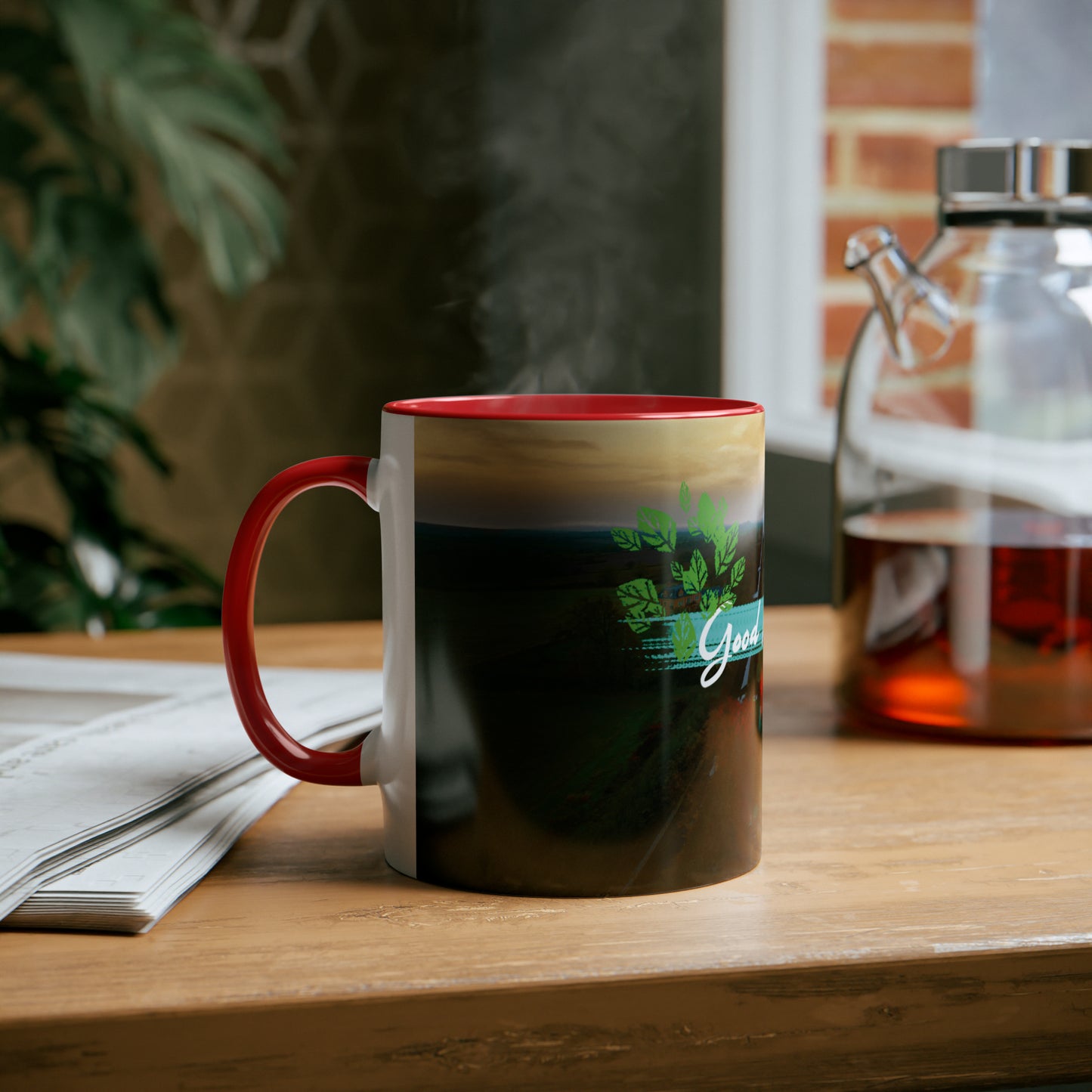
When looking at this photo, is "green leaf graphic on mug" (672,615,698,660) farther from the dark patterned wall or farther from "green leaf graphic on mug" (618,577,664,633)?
the dark patterned wall

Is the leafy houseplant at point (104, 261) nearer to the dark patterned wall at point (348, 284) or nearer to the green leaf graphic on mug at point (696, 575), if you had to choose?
the dark patterned wall at point (348, 284)

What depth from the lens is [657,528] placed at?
0.39m

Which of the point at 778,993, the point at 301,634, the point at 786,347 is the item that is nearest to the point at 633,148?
the point at 786,347

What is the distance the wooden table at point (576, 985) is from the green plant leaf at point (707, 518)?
110mm

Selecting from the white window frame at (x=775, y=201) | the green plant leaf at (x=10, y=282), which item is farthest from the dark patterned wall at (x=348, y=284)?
the green plant leaf at (x=10, y=282)

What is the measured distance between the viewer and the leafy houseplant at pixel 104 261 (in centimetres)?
119

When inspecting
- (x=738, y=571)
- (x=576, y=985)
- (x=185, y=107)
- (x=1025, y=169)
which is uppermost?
(x=185, y=107)

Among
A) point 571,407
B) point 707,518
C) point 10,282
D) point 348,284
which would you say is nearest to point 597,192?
point 10,282

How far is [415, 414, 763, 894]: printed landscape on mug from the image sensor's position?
15.2 inches

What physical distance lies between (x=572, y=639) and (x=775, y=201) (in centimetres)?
126

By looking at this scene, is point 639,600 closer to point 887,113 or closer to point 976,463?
point 976,463

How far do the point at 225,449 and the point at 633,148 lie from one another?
4.40 ft

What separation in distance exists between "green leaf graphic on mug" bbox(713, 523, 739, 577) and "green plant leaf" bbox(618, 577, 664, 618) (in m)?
0.02

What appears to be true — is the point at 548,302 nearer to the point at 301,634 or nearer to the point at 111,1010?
the point at 301,634
